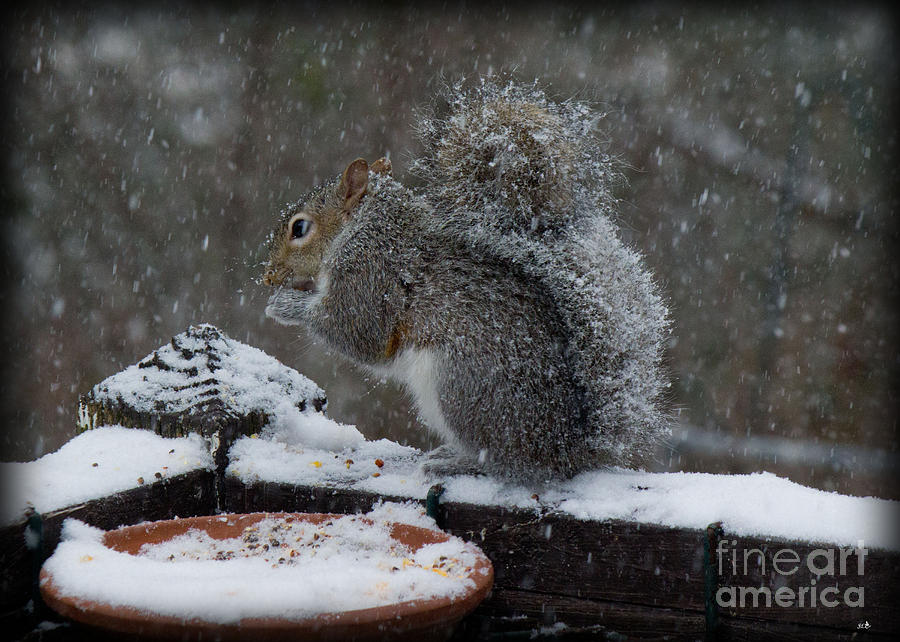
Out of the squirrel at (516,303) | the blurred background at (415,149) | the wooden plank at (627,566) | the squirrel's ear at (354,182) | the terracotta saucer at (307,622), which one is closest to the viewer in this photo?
the terracotta saucer at (307,622)

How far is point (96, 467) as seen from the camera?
1.36 meters

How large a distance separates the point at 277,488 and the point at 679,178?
3.16m

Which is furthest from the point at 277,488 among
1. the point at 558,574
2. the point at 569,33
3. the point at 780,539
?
the point at 569,33

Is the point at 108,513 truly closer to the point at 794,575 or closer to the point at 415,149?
the point at 794,575

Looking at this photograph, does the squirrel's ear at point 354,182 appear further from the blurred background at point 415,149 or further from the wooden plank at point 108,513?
the blurred background at point 415,149

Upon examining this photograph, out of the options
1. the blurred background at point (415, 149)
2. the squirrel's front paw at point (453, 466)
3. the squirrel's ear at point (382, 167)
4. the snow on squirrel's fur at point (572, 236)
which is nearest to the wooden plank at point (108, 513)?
the squirrel's front paw at point (453, 466)

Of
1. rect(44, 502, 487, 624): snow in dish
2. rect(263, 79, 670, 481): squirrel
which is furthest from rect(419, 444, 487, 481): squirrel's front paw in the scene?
rect(44, 502, 487, 624): snow in dish

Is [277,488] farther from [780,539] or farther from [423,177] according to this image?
[780,539]

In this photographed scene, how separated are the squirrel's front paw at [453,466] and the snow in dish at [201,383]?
0.35 m

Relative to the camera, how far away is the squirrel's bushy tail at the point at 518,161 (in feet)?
5.21

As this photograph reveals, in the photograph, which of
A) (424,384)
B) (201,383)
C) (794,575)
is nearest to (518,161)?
(424,384)

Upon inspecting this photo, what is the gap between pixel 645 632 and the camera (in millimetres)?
1238

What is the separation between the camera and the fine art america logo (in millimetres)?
1093

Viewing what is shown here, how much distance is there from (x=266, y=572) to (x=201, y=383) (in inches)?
28.3
